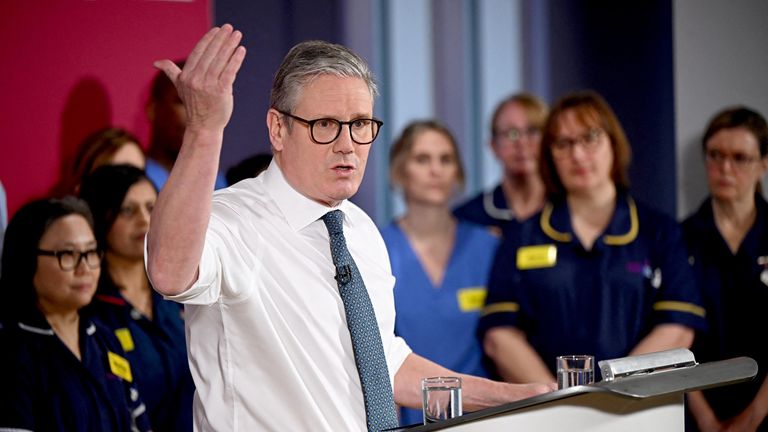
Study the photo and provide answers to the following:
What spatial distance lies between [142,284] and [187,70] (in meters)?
1.98

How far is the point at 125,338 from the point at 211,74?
1.91 metres

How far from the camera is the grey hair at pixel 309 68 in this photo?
74.7 inches

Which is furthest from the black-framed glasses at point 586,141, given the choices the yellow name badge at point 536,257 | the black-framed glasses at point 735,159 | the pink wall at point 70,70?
the pink wall at point 70,70

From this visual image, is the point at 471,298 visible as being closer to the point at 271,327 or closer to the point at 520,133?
the point at 520,133

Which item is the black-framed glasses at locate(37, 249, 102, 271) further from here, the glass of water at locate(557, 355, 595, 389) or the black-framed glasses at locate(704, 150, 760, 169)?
the black-framed glasses at locate(704, 150, 760, 169)

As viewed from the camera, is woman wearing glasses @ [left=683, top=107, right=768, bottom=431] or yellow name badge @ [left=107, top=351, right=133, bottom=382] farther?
woman wearing glasses @ [left=683, top=107, right=768, bottom=431]

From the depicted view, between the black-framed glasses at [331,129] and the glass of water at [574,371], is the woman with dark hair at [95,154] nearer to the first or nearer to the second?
the black-framed glasses at [331,129]

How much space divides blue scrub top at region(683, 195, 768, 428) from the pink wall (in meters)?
2.05

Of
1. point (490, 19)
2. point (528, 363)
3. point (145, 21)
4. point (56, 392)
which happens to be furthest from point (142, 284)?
point (490, 19)

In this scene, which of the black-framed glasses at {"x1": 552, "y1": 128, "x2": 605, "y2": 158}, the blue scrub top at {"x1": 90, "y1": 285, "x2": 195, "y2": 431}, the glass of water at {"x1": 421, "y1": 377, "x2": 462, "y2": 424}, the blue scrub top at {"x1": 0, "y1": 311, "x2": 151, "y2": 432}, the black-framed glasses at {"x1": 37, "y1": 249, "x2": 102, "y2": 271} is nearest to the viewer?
the glass of water at {"x1": 421, "y1": 377, "x2": 462, "y2": 424}

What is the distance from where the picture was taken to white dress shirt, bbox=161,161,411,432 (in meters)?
1.76

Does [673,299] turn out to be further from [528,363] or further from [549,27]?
[549,27]

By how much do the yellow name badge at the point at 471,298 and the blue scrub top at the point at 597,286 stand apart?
186 millimetres

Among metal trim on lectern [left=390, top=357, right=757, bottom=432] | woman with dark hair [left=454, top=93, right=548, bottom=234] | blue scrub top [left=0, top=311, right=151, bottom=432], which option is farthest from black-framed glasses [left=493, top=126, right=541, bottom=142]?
metal trim on lectern [left=390, top=357, right=757, bottom=432]
